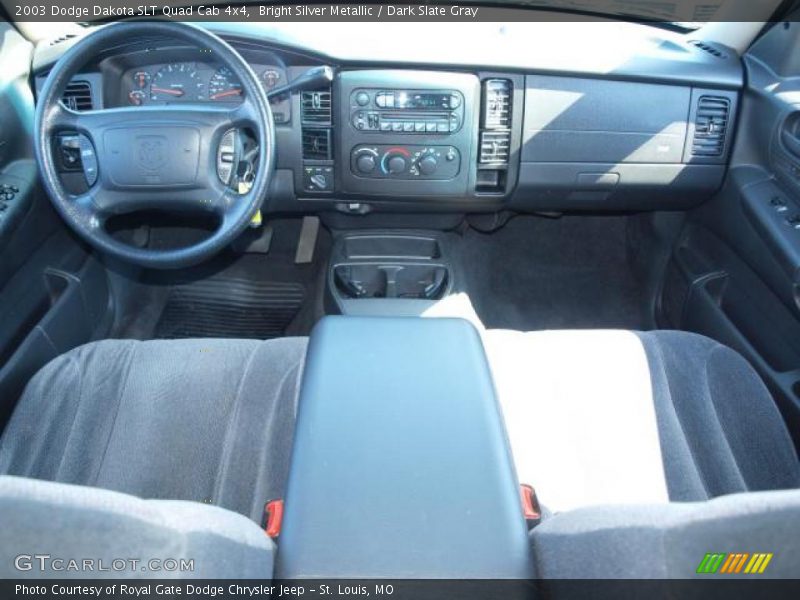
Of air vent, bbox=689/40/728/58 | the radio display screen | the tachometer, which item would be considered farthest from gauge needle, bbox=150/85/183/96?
air vent, bbox=689/40/728/58

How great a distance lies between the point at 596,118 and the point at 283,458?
1.37m

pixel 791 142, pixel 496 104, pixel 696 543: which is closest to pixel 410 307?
pixel 496 104

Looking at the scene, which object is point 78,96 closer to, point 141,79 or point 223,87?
point 141,79

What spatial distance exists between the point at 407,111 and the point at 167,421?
109 centimetres

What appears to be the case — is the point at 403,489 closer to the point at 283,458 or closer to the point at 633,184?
the point at 283,458

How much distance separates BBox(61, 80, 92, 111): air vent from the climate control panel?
731 millimetres

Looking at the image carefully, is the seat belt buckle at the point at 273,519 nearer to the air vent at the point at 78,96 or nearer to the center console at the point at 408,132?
the center console at the point at 408,132

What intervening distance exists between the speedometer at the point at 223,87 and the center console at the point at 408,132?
0.29 m

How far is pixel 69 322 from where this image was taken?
1.97m

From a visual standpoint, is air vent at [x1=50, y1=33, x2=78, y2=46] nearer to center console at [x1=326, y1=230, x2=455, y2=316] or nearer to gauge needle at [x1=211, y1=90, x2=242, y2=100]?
gauge needle at [x1=211, y1=90, x2=242, y2=100]

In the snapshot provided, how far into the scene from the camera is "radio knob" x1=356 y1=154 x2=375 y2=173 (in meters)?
2.04

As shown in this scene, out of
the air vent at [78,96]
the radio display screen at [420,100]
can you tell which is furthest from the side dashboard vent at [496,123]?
the air vent at [78,96]

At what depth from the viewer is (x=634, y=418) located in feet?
4.51

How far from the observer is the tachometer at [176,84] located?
6.15 ft
